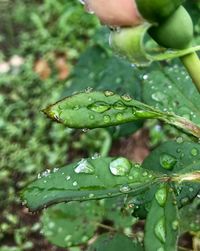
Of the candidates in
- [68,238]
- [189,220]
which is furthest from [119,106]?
[68,238]

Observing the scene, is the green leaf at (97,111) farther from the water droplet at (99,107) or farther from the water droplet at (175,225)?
the water droplet at (175,225)

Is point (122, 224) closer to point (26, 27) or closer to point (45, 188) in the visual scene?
point (45, 188)

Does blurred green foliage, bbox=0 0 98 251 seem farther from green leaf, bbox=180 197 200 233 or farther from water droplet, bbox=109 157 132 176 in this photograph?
water droplet, bbox=109 157 132 176

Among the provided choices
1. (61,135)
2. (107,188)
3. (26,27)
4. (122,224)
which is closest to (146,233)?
(107,188)

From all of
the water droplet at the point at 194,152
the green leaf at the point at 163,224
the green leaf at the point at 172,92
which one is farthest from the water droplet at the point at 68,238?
the green leaf at the point at 163,224

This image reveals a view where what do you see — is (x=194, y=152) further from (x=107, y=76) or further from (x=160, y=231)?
(x=107, y=76)

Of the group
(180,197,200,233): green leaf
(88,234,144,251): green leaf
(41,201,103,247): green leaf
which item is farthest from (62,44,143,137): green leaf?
(88,234,144,251): green leaf
